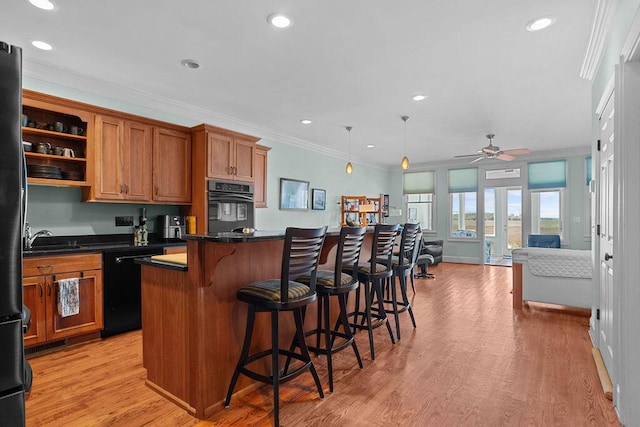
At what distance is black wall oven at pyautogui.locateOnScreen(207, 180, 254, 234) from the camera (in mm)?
4453

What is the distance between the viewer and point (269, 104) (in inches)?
184

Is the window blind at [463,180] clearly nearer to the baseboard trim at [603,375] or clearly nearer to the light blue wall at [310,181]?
the light blue wall at [310,181]

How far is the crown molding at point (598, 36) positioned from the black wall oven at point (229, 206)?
3975 millimetres

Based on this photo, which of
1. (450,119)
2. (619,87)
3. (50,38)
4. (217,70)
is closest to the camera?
(619,87)

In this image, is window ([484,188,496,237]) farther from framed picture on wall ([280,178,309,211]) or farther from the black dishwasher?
the black dishwasher

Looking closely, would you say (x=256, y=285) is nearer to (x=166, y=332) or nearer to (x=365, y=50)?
(x=166, y=332)

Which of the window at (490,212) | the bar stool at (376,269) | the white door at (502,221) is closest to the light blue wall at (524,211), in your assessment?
the white door at (502,221)

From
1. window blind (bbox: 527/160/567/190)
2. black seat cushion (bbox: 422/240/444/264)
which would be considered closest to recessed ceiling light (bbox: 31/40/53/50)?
black seat cushion (bbox: 422/240/444/264)

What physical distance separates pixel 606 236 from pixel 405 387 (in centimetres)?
187

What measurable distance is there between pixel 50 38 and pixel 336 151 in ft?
17.9

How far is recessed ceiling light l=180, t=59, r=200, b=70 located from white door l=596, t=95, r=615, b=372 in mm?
3431

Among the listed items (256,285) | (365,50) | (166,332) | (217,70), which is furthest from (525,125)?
(166,332)

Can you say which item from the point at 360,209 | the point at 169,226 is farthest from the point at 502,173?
the point at 169,226

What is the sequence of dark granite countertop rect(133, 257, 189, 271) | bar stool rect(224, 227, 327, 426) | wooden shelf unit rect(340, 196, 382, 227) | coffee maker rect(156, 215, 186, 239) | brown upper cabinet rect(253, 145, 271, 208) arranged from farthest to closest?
wooden shelf unit rect(340, 196, 382, 227) < brown upper cabinet rect(253, 145, 271, 208) < coffee maker rect(156, 215, 186, 239) < dark granite countertop rect(133, 257, 189, 271) < bar stool rect(224, 227, 327, 426)
